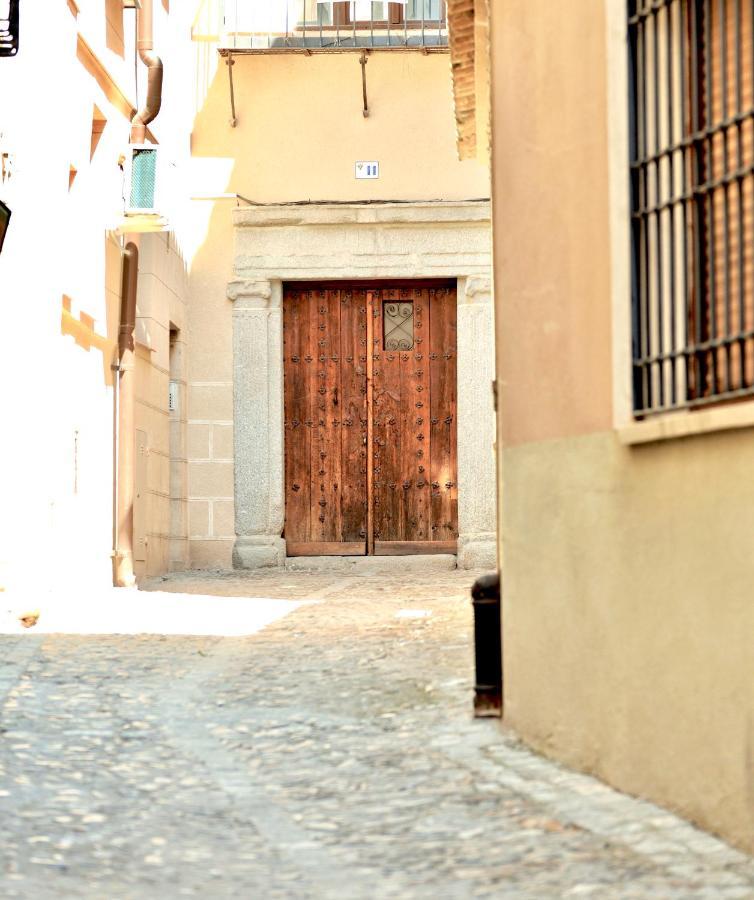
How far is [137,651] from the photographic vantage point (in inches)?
348

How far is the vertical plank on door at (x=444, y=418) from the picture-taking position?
608 inches

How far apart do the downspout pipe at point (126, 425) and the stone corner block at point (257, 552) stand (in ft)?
7.57

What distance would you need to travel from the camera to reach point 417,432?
1550cm

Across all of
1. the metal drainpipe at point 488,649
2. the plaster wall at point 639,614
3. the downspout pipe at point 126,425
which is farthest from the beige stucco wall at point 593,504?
the downspout pipe at point 126,425

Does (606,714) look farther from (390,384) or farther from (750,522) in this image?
(390,384)

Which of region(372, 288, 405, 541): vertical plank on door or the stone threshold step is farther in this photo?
region(372, 288, 405, 541): vertical plank on door

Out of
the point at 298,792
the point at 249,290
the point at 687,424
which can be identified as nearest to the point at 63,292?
the point at 249,290

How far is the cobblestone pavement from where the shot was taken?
14.1ft

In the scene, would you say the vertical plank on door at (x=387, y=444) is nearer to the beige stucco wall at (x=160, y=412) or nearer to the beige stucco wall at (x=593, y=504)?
the beige stucco wall at (x=160, y=412)

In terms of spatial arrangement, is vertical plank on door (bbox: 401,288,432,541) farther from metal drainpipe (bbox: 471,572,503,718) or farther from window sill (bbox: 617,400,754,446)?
window sill (bbox: 617,400,754,446)

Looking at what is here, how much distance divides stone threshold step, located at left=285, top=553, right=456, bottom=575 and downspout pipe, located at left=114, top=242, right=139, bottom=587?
101 inches

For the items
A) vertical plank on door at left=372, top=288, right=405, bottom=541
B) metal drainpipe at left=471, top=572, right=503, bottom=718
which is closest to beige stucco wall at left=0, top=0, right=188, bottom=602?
vertical plank on door at left=372, top=288, right=405, bottom=541

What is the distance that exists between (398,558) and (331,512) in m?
0.79

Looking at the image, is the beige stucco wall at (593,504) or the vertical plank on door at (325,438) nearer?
the beige stucco wall at (593,504)
